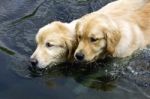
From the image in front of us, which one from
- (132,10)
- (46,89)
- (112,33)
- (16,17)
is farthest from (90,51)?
(16,17)

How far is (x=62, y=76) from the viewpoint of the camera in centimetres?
754

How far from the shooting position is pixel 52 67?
7652 mm

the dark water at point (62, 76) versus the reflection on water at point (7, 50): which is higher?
the reflection on water at point (7, 50)

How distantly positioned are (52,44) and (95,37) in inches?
26.9

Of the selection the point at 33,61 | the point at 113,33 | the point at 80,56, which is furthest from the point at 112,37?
the point at 33,61

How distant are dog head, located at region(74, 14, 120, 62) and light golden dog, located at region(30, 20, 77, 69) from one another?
185 mm

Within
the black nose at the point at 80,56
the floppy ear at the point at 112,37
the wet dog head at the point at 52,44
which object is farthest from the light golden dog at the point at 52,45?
the floppy ear at the point at 112,37

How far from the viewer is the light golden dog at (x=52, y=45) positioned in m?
7.39

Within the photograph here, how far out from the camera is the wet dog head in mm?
7383

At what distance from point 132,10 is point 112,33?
1.09 m

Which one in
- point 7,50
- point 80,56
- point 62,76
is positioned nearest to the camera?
point 80,56

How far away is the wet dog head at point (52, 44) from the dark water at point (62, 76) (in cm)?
24

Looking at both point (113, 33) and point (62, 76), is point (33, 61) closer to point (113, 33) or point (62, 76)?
point (62, 76)

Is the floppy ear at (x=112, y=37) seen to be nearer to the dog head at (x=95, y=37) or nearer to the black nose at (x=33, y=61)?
the dog head at (x=95, y=37)
